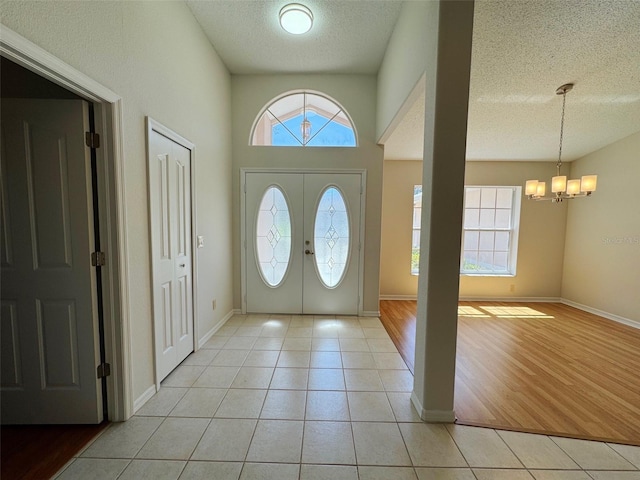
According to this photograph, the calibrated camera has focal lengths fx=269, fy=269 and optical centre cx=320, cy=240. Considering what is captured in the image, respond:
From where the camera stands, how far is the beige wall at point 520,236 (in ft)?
15.7

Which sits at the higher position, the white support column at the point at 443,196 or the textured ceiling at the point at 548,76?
the textured ceiling at the point at 548,76

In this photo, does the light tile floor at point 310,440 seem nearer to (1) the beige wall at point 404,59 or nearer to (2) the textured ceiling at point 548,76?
(1) the beige wall at point 404,59

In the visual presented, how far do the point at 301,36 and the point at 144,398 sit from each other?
3.65 metres

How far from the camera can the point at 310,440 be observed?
1644 mm

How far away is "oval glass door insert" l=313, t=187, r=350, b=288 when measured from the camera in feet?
12.4

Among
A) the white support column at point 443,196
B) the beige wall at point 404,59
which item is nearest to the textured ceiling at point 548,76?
the beige wall at point 404,59

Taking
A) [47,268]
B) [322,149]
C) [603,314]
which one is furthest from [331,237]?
[603,314]

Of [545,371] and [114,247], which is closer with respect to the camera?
[114,247]

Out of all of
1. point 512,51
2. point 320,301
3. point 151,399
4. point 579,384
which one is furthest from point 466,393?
point 512,51

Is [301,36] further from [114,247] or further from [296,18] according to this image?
[114,247]

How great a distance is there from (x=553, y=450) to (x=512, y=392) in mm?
613

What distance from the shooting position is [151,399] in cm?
202

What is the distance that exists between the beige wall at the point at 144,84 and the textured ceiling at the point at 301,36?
0.74 feet

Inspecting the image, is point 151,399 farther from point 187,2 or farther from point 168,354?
point 187,2
